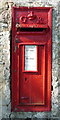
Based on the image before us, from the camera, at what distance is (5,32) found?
4074 millimetres

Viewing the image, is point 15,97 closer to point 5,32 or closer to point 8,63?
point 8,63

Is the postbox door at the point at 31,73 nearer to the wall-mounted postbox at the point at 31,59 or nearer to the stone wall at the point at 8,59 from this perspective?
the wall-mounted postbox at the point at 31,59

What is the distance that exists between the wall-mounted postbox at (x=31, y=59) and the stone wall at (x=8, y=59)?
0.09 metres

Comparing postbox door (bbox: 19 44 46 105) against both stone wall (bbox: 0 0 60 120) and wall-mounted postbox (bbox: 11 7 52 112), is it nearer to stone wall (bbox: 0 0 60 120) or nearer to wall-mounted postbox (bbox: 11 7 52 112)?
wall-mounted postbox (bbox: 11 7 52 112)

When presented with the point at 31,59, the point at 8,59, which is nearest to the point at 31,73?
the point at 31,59

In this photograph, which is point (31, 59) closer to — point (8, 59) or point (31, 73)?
point (31, 73)

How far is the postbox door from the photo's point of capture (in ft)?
13.3

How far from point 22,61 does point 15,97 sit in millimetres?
670

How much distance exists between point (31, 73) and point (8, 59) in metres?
0.49

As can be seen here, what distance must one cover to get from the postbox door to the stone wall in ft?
0.68

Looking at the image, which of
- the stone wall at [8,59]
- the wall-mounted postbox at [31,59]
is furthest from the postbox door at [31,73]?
the stone wall at [8,59]

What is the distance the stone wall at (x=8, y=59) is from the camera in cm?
407

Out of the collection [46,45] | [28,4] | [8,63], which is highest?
[28,4]

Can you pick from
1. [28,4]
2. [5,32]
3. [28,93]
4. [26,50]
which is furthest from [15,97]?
[28,4]
